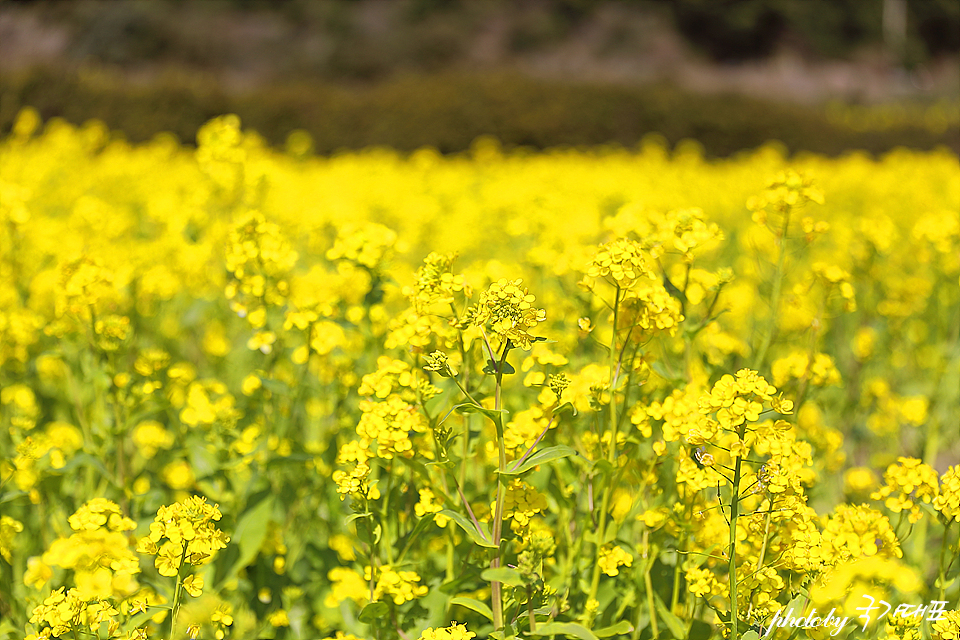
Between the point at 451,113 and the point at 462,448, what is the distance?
10.9m

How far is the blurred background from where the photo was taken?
12.0 metres

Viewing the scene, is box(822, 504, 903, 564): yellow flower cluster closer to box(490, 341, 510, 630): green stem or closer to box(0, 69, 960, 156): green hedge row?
box(490, 341, 510, 630): green stem

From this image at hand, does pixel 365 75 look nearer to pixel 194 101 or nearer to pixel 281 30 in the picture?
pixel 281 30

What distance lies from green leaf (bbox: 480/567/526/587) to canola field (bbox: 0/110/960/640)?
11 millimetres

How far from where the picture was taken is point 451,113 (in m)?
11.9

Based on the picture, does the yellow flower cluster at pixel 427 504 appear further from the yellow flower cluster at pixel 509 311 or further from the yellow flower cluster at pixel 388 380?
the yellow flower cluster at pixel 509 311

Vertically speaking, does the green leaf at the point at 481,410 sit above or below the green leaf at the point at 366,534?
above

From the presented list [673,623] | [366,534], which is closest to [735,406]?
[673,623]

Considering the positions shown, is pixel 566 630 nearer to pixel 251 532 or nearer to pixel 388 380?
pixel 388 380

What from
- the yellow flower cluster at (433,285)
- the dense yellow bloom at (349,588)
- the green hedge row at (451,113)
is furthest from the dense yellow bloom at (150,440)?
the green hedge row at (451,113)

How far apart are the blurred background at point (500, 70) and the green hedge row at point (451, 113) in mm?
30

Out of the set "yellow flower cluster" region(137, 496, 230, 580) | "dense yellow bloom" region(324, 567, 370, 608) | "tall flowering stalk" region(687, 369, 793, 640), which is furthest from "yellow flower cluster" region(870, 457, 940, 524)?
"yellow flower cluster" region(137, 496, 230, 580)

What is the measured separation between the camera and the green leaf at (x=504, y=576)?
1.40m

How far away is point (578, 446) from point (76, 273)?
5.16 feet
